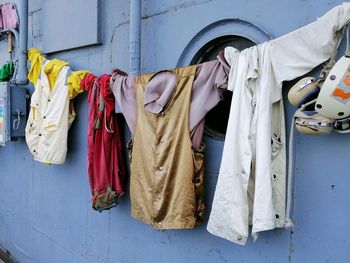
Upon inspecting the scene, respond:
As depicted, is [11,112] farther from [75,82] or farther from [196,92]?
[196,92]

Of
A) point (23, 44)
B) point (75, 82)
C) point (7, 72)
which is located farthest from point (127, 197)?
point (7, 72)

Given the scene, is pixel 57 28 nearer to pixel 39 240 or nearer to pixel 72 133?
→ pixel 72 133

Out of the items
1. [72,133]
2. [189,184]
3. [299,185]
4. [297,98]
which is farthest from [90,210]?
[297,98]

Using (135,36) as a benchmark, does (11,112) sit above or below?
below

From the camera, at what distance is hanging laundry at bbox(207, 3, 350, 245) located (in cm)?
180

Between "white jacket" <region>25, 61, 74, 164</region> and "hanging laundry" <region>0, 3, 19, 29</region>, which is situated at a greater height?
"hanging laundry" <region>0, 3, 19, 29</region>

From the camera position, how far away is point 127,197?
308 centimetres

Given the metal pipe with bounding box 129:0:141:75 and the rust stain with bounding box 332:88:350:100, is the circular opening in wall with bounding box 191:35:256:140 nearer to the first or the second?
the metal pipe with bounding box 129:0:141:75

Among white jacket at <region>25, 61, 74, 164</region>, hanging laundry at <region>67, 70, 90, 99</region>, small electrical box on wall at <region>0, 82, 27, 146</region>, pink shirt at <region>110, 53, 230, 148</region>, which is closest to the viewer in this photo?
pink shirt at <region>110, 53, 230, 148</region>

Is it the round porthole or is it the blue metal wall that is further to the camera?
the round porthole

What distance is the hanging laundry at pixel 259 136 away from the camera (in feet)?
5.92

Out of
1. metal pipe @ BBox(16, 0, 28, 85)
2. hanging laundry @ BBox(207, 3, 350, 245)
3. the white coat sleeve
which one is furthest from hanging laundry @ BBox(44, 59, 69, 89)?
the white coat sleeve

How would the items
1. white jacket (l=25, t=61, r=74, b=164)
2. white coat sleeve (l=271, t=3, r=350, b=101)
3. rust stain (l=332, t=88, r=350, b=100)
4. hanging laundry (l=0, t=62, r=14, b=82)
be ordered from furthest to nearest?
Result: hanging laundry (l=0, t=62, r=14, b=82), white jacket (l=25, t=61, r=74, b=164), white coat sleeve (l=271, t=3, r=350, b=101), rust stain (l=332, t=88, r=350, b=100)

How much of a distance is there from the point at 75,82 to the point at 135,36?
843 millimetres
